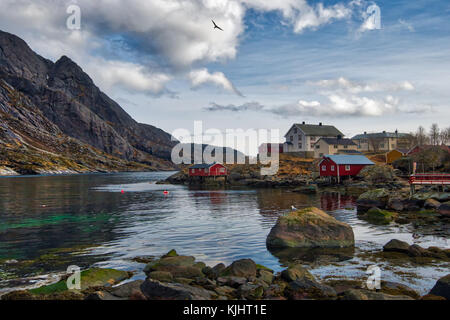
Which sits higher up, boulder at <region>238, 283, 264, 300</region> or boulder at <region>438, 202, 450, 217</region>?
boulder at <region>438, 202, 450, 217</region>

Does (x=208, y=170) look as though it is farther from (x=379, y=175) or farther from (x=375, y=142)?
(x=375, y=142)

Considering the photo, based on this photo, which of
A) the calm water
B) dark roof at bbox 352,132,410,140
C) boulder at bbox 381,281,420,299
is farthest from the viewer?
dark roof at bbox 352,132,410,140

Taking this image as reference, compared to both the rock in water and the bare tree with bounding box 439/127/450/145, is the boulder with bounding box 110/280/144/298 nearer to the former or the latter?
the rock in water

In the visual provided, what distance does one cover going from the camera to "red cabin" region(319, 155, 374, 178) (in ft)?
240

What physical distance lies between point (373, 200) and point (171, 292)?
34.0m

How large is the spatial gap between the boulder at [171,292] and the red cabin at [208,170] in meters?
85.4

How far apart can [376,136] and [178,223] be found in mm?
107459

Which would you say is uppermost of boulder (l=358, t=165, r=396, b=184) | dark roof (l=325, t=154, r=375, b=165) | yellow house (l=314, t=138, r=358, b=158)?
yellow house (l=314, t=138, r=358, b=158)

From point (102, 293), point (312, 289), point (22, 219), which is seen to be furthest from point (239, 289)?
point (22, 219)

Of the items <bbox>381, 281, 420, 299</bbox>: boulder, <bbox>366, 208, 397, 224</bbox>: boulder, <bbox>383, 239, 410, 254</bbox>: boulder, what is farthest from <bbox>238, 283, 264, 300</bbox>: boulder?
<bbox>366, 208, 397, 224</bbox>: boulder

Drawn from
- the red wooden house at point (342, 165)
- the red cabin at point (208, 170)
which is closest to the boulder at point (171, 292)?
the red wooden house at point (342, 165)

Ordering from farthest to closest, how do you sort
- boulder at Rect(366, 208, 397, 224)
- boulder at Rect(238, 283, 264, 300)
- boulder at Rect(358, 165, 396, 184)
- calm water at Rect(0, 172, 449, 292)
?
boulder at Rect(358, 165, 396, 184)
boulder at Rect(366, 208, 397, 224)
calm water at Rect(0, 172, 449, 292)
boulder at Rect(238, 283, 264, 300)

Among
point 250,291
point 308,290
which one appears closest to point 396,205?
point 308,290

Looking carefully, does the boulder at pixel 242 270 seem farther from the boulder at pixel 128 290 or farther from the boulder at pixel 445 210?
the boulder at pixel 445 210
